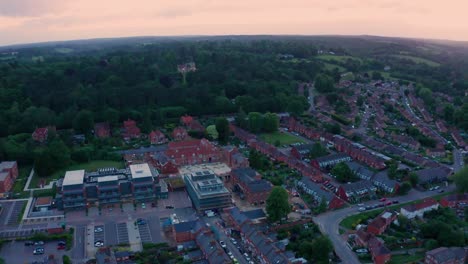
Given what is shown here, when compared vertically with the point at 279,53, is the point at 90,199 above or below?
below

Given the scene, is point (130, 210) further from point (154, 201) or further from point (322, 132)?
point (322, 132)

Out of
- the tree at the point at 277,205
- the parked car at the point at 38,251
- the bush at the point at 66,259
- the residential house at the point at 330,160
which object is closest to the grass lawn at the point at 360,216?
the tree at the point at 277,205

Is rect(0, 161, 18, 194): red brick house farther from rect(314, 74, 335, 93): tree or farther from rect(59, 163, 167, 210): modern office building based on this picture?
rect(314, 74, 335, 93): tree

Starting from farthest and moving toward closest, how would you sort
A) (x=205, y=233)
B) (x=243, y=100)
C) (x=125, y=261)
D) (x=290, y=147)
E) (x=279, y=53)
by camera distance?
(x=279, y=53)
(x=243, y=100)
(x=290, y=147)
(x=205, y=233)
(x=125, y=261)

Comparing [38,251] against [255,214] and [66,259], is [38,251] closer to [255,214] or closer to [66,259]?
[66,259]

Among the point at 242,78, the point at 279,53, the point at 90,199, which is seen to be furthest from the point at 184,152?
the point at 279,53

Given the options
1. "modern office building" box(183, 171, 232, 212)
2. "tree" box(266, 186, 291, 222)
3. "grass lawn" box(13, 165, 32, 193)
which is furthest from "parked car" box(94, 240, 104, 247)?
"grass lawn" box(13, 165, 32, 193)
